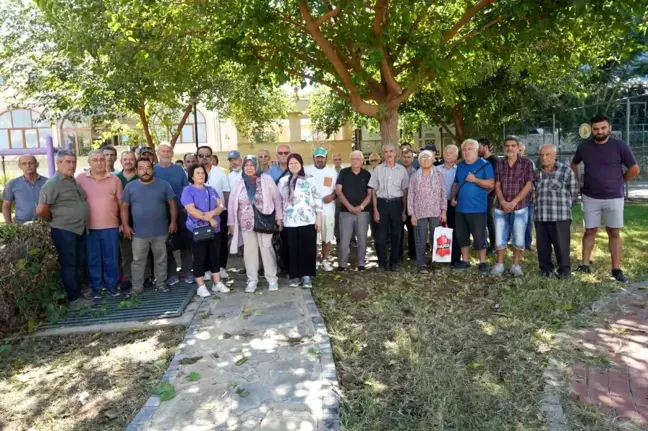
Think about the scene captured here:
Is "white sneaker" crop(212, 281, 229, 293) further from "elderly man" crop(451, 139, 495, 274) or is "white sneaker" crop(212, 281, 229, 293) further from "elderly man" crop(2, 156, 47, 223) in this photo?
"elderly man" crop(451, 139, 495, 274)

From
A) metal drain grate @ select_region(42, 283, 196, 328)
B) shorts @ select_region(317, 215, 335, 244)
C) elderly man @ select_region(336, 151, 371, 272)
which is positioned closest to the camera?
metal drain grate @ select_region(42, 283, 196, 328)

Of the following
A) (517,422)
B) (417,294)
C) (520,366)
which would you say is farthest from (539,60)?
(517,422)

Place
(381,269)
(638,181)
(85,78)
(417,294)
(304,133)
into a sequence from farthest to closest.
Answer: (304,133) < (638,181) < (85,78) < (381,269) < (417,294)

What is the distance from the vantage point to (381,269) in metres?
7.44

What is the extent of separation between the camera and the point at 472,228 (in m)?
7.02

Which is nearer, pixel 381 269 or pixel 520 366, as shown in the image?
pixel 520 366

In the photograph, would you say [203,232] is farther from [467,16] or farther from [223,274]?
[467,16]

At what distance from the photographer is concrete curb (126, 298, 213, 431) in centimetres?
350

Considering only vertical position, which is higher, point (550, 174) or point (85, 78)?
point (85, 78)

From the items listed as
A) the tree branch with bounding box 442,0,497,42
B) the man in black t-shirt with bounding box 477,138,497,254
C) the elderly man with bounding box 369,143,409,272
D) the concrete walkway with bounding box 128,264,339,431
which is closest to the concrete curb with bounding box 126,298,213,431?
the concrete walkway with bounding box 128,264,339,431

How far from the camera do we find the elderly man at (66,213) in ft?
19.7

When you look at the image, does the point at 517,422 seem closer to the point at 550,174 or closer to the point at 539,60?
the point at 550,174

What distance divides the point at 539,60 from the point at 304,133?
1227 inches

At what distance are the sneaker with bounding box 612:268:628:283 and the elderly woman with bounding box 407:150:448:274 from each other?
218cm
